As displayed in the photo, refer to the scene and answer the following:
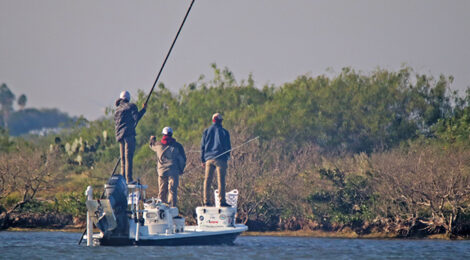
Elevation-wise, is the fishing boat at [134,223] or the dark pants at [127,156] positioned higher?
the dark pants at [127,156]

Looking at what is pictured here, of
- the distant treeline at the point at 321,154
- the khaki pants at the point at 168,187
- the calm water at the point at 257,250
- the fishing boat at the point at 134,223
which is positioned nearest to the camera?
the calm water at the point at 257,250

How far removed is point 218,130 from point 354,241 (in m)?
7.37

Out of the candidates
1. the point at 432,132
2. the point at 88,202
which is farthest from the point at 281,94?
the point at 88,202

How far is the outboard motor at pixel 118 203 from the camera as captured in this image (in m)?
25.1

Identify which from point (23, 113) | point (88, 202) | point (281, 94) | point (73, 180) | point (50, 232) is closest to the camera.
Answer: point (88, 202)

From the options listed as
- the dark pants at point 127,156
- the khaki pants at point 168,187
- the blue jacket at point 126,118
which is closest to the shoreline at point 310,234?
the khaki pants at point 168,187

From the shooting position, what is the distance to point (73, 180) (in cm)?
4788

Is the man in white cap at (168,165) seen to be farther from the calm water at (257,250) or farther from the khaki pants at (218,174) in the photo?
the calm water at (257,250)

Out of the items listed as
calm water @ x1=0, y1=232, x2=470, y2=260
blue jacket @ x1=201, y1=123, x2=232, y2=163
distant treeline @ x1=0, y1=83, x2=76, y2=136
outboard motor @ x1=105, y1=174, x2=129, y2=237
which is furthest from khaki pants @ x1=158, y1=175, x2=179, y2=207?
distant treeline @ x1=0, y1=83, x2=76, y2=136

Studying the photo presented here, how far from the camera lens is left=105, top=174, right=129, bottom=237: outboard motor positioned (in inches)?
987

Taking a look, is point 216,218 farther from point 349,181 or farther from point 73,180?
point 73,180

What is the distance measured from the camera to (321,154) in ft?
164

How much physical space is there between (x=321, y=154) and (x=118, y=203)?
85.1 feet

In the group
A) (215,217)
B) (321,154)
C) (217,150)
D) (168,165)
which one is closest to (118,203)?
(168,165)
